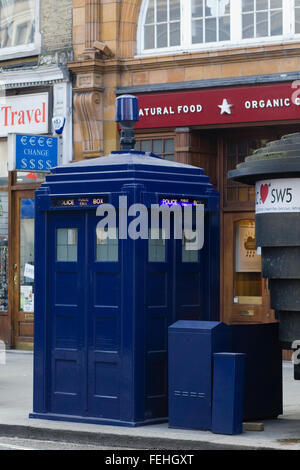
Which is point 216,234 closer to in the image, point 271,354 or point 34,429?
point 271,354

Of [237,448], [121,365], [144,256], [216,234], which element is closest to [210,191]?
[216,234]

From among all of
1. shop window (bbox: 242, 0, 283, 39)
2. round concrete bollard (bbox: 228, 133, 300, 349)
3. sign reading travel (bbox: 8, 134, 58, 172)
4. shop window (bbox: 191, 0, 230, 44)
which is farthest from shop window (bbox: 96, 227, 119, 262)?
shop window (bbox: 191, 0, 230, 44)

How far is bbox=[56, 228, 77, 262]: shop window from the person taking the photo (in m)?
10.6

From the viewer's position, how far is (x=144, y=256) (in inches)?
400

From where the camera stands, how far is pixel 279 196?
31.9ft

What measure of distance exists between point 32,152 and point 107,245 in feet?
23.0

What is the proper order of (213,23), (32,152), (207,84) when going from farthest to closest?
(32,152)
(213,23)
(207,84)

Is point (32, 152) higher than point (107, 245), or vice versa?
point (32, 152)

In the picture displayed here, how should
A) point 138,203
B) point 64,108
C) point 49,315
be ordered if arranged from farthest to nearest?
point 64,108 → point 49,315 → point 138,203

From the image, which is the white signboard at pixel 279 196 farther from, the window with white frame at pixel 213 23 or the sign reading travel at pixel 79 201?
the window with white frame at pixel 213 23

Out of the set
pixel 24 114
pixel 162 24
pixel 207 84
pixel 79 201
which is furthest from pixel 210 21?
pixel 79 201

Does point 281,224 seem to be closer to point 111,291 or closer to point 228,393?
point 228,393

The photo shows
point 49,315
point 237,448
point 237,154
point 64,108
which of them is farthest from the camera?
point 64,108

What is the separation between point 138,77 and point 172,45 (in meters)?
0.74
